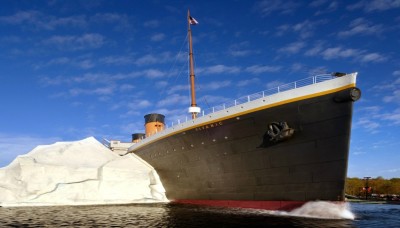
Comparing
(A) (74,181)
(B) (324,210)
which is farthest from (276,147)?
(A) (74,181)

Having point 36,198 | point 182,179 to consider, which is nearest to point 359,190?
point 182,179

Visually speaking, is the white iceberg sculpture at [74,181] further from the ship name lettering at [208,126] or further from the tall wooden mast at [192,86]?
the ship name lettering at [208,126]

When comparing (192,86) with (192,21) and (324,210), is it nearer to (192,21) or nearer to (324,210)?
(192,21)

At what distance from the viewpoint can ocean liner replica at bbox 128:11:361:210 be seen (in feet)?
67.6

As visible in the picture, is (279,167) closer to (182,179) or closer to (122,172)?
(182,179)

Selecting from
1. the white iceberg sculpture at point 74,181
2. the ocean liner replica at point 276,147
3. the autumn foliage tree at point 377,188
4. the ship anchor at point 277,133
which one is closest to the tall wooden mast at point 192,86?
the ocean liner replica at point 276,147

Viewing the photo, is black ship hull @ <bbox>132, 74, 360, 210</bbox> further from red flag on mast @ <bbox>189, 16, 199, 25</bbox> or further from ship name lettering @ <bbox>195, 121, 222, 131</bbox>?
red flag on mast @ <bbox>189, 16, 199, 25</bbox>

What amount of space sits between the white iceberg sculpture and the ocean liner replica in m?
9.09

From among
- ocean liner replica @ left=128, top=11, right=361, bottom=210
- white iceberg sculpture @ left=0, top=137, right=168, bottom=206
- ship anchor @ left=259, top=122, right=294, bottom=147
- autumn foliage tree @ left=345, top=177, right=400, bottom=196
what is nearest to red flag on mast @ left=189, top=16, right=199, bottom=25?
ocean liner replica @ left=128, top=11, right=361, bottom=210

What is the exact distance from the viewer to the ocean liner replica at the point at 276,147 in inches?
811

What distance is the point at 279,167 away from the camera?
2253 centimetres

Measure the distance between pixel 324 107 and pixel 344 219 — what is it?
689cm

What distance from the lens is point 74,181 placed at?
3388 centimetres

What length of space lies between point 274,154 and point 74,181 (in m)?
21.8
